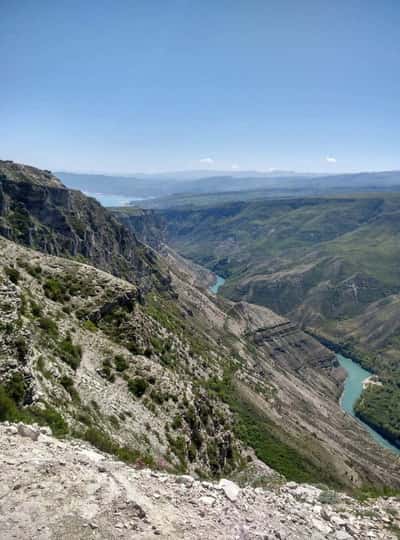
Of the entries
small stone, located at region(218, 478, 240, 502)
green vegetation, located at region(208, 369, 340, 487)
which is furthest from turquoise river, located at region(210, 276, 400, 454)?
small stone, located at region(218, 478, 240, 502)

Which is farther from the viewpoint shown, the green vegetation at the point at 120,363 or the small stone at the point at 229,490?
the green vegetation at the point at 120,363

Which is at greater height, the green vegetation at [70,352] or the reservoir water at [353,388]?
the green vegetation at [70,352]

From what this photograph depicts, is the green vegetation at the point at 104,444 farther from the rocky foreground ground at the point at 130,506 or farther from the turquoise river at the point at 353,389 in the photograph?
the turquoise river at the point at 353,389

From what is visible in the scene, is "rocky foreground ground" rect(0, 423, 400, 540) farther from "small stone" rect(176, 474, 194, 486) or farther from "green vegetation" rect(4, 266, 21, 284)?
"green vegetation" rect(4, 266, 21, 284)

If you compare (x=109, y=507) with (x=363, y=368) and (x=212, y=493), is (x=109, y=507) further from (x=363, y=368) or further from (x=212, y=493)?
(x=363, y=368)

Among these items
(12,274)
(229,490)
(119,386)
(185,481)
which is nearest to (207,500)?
(229,490)

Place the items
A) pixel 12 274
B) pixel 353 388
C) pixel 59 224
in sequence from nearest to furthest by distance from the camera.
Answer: pixel 12 274, pixel 59 224, pixel 353 388

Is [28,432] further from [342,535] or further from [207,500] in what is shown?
[342,535]

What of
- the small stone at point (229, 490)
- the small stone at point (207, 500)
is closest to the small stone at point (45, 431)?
the small stone at point (207, 500)
